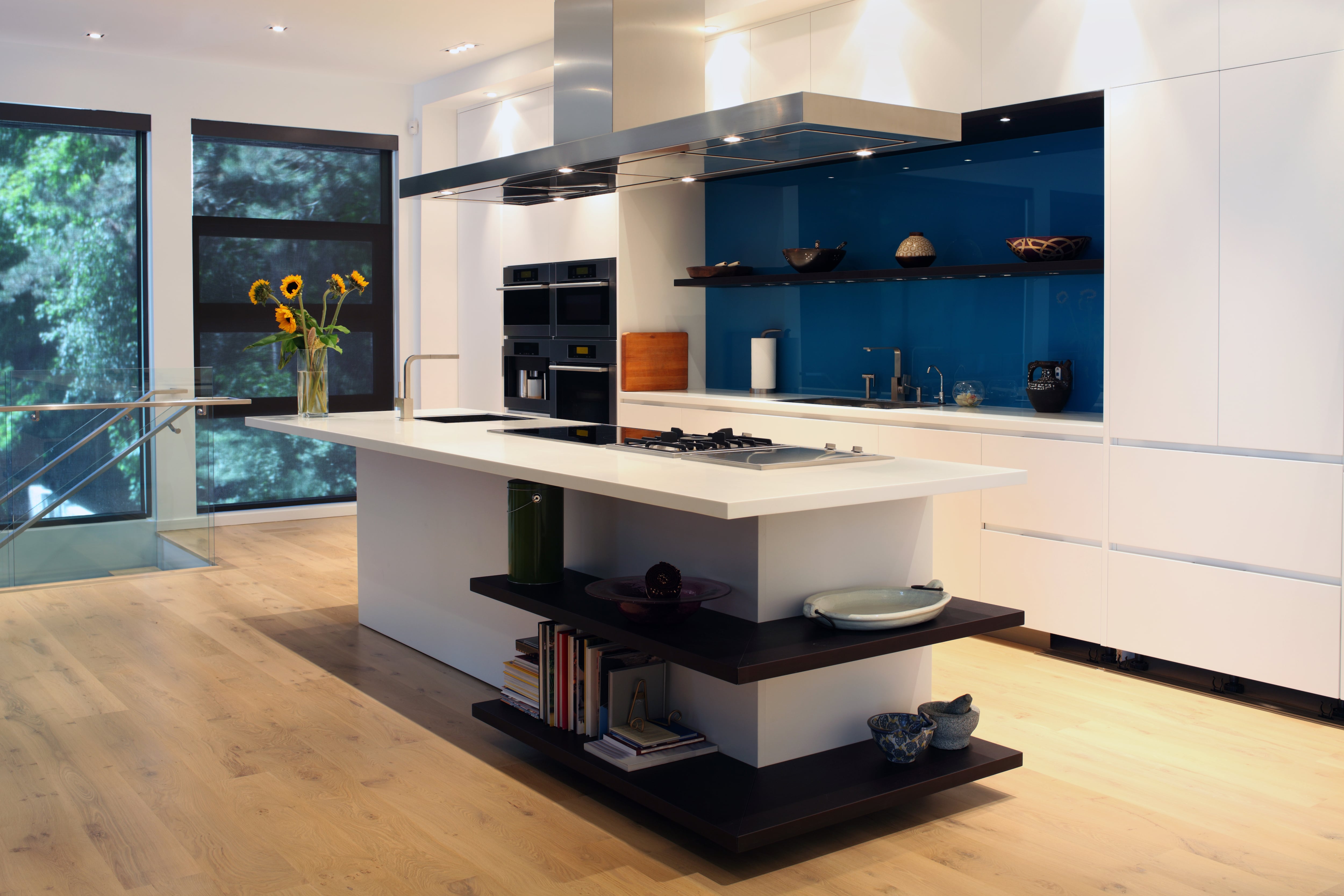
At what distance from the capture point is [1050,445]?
4.02 metres

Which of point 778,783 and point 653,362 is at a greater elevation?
point 653,362

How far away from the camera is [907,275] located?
15.7ft

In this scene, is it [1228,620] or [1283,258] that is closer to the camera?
[1283,258]

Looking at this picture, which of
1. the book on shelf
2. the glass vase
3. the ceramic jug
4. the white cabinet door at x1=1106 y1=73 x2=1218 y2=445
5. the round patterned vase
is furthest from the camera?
the round patterned vase

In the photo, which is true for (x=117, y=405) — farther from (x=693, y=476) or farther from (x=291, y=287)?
(x=693, y=476)

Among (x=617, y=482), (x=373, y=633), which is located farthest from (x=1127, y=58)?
(x=373, y=633)

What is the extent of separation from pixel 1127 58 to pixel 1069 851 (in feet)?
8.38

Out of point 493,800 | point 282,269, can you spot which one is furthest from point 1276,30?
point 282,269

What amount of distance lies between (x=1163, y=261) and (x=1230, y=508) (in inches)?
31.8

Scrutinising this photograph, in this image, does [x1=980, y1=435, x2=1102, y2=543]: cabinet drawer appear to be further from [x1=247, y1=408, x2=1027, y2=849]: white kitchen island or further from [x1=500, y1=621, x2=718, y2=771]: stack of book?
[x1=500, y1=621, x2=718, y2=771]: stack of book

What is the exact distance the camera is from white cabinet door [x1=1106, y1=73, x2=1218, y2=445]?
141 inches

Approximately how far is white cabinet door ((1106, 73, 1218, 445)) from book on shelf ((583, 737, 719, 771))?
6.21ft

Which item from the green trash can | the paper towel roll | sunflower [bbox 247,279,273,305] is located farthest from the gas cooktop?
the paper towel roll

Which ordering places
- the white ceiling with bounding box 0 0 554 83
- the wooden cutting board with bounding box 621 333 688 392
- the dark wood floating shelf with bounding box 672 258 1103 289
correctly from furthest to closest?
1. the wooden cutting board with bounding box 621 333 688 392
2. the white ceiling with bounding box 0 0 554 83
3. the dark wood floating shelf with bounding box 672 258 1103 289
